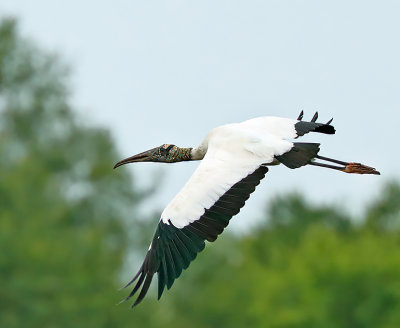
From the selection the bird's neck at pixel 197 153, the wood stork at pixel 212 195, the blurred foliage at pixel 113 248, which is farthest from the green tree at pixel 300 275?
the wood stork at pixel 212 195

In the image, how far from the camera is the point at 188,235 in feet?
40.5

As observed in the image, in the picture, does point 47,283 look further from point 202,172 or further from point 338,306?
point 202,172

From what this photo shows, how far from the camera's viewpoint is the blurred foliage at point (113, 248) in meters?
40.4

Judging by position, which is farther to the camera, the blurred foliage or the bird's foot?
the blurred foliage

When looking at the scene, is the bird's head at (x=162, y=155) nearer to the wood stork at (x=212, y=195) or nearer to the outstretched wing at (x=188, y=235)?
the wood stork at (x=212, y=195)

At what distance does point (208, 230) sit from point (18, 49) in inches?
1662

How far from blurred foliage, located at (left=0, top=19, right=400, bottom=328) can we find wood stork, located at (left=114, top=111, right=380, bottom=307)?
24588mm

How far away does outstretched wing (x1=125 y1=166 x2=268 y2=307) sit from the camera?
12.2 m

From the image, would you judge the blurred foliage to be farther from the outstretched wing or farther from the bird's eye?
the outstretched wing

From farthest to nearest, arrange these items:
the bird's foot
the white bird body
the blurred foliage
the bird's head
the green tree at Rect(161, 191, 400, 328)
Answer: the blurred foliage → the green tree at Rect(161, 191, 400, 328) → the bird's head → the bird's foot → the white bird body

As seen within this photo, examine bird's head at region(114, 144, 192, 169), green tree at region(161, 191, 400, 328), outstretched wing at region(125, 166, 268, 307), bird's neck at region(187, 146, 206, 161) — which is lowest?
outstretched wing at region(125, 166, 268, 307)

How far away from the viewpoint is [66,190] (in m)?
51.9

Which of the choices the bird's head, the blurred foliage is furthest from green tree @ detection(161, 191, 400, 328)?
the bird's head

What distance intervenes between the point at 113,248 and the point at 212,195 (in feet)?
130
